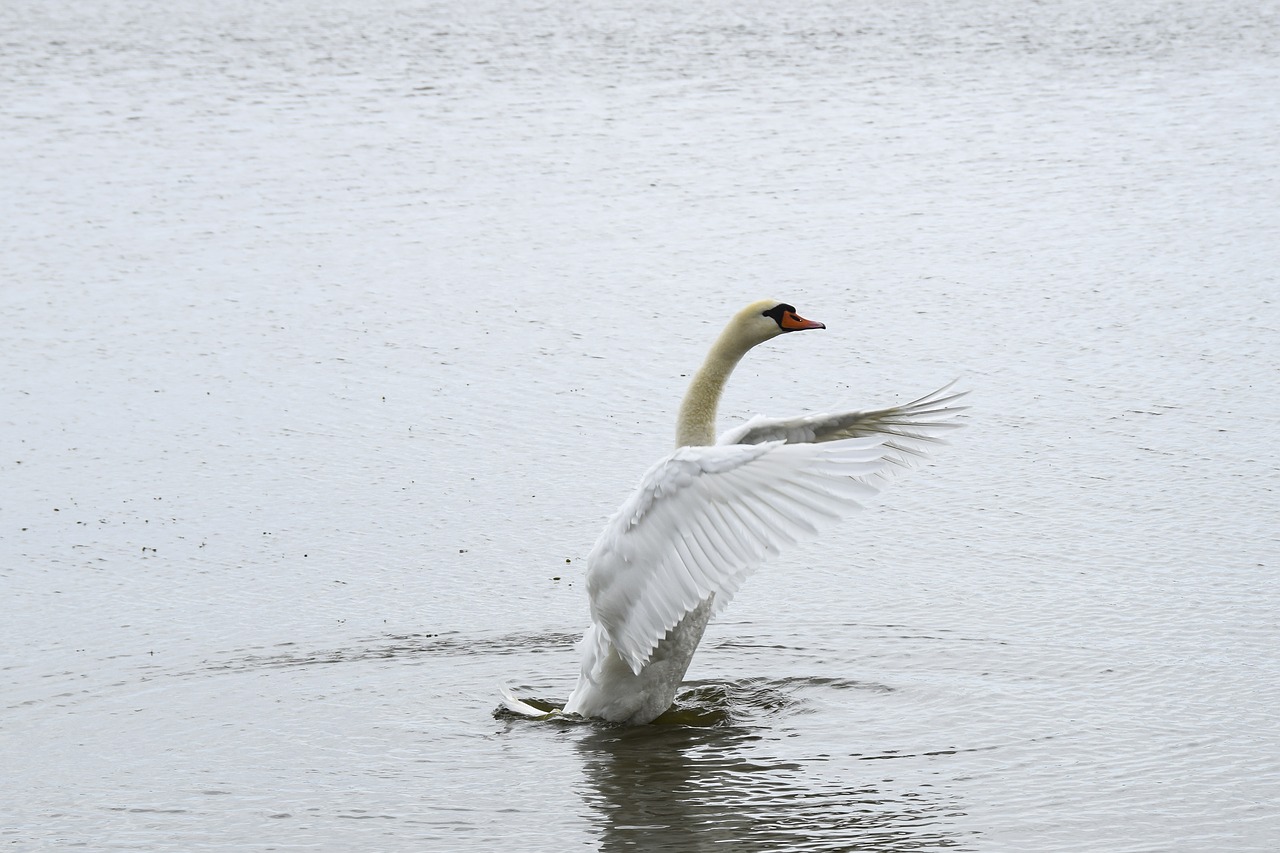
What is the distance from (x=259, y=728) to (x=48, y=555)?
233 cm

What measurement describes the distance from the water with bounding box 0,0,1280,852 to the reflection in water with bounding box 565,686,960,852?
18 mm

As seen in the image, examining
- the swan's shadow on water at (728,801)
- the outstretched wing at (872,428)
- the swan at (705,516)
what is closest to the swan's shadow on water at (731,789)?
the swan's shadow on water at (728,801)

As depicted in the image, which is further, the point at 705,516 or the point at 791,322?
the point at 791,322

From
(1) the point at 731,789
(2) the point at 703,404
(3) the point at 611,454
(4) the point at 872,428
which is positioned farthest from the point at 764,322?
(3) the point at 611,454


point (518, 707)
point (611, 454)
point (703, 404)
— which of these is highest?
point (703, 404)

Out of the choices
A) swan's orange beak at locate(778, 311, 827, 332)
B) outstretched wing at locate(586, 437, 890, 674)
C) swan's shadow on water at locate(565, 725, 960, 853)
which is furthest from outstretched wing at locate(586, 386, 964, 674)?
swan's orange beak at locate(778, 311, 827, 332)

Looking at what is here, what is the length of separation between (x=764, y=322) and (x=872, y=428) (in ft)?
1.89

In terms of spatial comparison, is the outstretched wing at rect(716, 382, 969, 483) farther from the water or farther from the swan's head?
the water

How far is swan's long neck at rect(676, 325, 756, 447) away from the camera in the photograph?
6.57m

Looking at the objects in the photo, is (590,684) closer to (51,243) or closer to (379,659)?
(379,659)

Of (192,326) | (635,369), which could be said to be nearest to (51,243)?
(192,326)

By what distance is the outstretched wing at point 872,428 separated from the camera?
647cm

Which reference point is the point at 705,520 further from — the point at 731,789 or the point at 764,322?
the point at 764,322

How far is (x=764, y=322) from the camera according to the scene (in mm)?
6754
